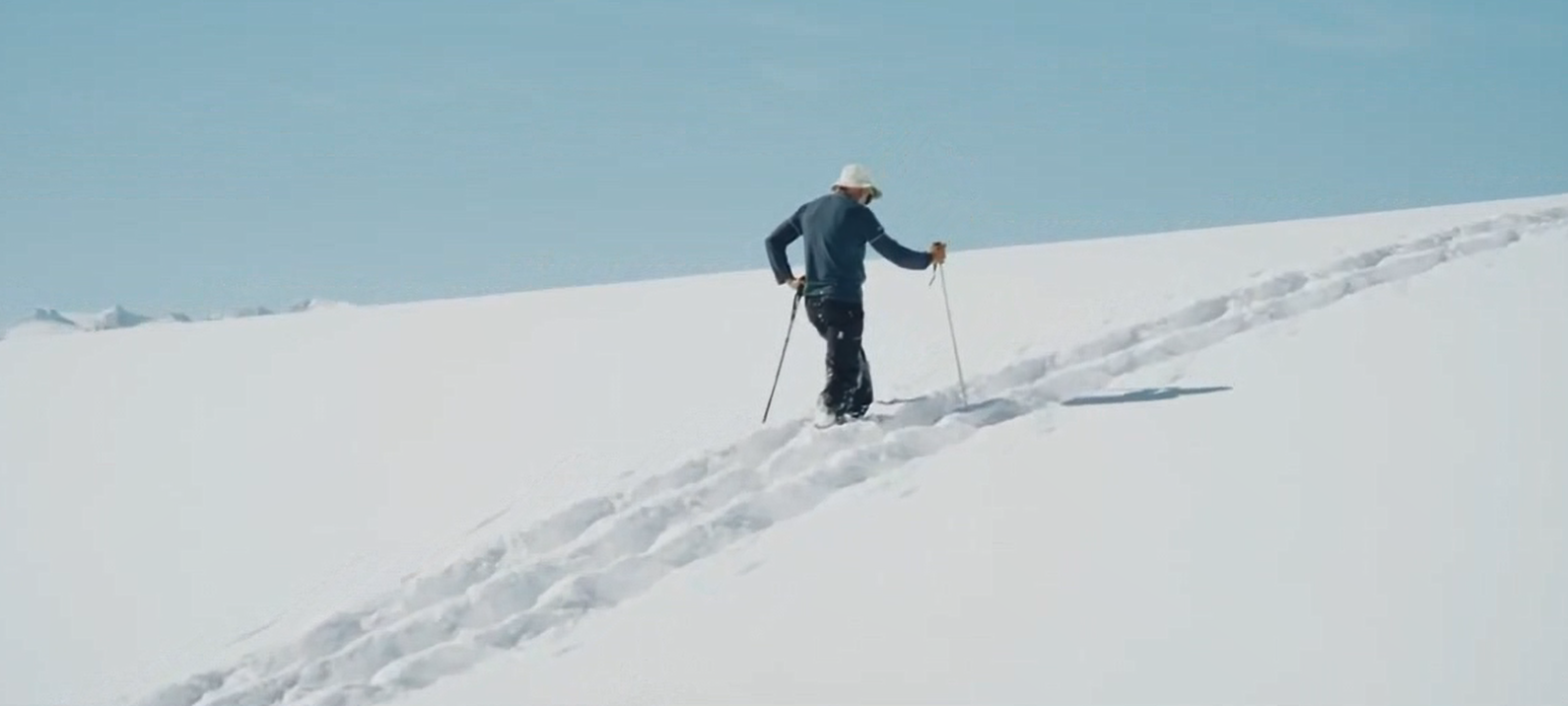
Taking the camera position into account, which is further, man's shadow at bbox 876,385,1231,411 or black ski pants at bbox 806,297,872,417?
black ski pants at bbox 806,297,872,417

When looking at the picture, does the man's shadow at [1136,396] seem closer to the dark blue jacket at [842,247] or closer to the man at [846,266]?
the man at [846,266]

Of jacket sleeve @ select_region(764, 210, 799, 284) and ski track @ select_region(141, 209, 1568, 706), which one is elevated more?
jacket sleeve @ select_region(764, 210, 799, 284)

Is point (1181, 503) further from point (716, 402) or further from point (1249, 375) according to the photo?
point (716, 402)

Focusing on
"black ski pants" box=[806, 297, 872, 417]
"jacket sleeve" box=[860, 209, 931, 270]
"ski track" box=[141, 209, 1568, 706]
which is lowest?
"ski track" box=[141, 209, 1568, 706]

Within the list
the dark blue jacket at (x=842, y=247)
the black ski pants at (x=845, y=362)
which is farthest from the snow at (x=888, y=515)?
the dark blue jacket at (x=842, y=247)

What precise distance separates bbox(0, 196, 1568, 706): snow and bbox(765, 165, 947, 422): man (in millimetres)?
357

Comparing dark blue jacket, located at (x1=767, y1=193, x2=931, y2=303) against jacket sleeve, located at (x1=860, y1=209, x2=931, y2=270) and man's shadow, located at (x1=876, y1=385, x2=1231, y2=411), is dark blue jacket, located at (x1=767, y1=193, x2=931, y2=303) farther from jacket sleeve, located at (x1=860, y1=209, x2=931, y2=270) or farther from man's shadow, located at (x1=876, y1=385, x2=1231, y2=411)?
man's shadow, located at (x1=876, y1=385, x2=1231, y2=411)

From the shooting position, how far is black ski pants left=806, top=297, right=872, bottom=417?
10250 millimetres

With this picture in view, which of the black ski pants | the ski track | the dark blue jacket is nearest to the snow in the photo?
the ski track

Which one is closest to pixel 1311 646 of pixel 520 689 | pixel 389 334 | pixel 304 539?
pixel 520 689

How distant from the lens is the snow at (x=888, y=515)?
599cm

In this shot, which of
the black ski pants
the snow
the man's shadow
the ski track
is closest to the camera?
the snow

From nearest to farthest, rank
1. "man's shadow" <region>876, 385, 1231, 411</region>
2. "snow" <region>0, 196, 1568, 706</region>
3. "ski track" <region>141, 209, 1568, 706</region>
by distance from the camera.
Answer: "snow" <region>0, 196, 1568, 706</region>
"ski track" <region>141, 209, 1568, 706</region>
"man's shadow" <region>876, 385, 1231, 411</region>

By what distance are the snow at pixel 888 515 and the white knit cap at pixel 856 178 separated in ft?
4.93
